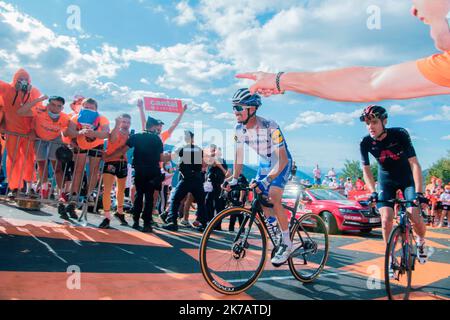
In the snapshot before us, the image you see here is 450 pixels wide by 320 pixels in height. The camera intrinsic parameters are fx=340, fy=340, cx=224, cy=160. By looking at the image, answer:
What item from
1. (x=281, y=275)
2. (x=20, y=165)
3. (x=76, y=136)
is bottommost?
(x=281, y=275)

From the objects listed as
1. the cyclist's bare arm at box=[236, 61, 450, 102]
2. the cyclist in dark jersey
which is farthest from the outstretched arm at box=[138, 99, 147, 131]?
the cyclist's bare arm at box=[236, 61, 450, 102]

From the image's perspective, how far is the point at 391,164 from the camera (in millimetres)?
4719

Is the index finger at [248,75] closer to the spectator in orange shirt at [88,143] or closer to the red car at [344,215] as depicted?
the spectator in orange shirt at [88,143]

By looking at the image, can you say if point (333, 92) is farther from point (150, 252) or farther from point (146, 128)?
point (146, 128)

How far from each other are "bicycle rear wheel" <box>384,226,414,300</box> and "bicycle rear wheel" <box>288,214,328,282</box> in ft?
3.18

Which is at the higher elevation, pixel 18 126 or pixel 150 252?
pixel 18 126

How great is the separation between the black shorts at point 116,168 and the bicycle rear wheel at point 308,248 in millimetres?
4163

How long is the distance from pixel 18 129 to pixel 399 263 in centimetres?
645

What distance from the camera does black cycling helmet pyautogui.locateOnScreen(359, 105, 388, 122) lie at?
4488 millimetres

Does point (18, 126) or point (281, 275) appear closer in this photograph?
point (281, 275)

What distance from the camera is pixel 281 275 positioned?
4.59 metres

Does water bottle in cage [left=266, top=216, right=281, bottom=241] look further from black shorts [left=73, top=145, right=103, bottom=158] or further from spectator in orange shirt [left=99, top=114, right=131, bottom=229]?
black shorts [left=73, top=145, right=103, bottom=158]
